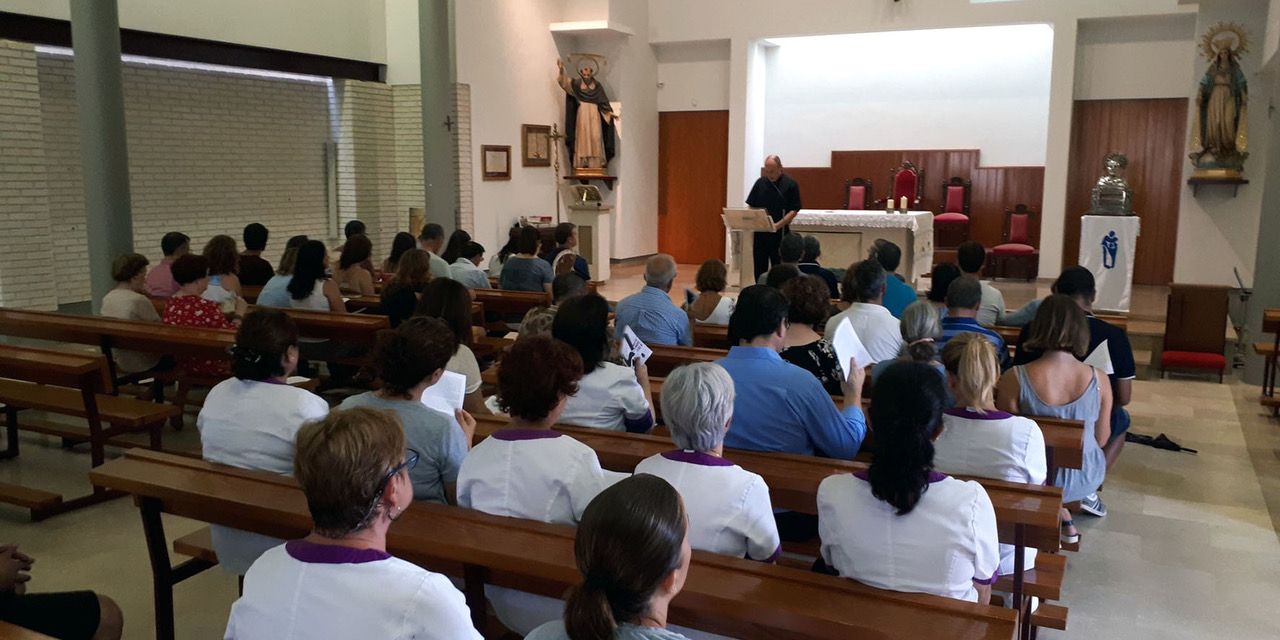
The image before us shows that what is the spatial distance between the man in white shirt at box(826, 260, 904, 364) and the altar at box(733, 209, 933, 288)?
6.10 m

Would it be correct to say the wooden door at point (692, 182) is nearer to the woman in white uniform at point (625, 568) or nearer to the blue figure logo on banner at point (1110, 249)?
the blue figure logo on banner at point (1110, 249)

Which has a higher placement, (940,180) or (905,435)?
(940,180)

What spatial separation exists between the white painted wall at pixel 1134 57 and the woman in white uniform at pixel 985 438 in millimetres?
10429

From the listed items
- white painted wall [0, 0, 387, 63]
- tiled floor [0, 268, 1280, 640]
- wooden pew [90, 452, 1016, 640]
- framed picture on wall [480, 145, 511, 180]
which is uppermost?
white painted wall [0, 0, 387, 63]

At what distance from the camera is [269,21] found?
34.1 feet

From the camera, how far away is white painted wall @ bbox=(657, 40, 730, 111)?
14.1m

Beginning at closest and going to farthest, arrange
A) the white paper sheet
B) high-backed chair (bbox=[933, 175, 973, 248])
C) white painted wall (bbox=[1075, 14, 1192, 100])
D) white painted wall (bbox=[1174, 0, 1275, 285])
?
the white paper sheet < white painted wall (bbox=[1174, 0, 1275, 285]) < white painted wall (bbox=[1075, 14, 1192, 100]) < high-backed chair (bbox=[933, 175, 973, 248])

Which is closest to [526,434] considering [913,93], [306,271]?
[306,271]

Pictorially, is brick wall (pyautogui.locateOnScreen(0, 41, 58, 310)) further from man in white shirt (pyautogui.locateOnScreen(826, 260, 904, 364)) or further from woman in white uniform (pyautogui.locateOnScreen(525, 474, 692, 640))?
woman in white uniform (pyautogui.locateOnScreen(525, 474, 692, 640))

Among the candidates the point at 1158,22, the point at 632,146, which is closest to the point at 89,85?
the point at 632,146

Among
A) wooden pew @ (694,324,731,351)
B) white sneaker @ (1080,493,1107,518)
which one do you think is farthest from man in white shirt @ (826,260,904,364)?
white sneaker @ (1080,493,1107,518)

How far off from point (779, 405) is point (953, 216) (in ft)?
33.9

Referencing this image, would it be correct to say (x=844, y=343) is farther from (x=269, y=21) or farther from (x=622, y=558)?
(x=269, y=21)

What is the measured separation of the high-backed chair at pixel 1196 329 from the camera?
739cm
